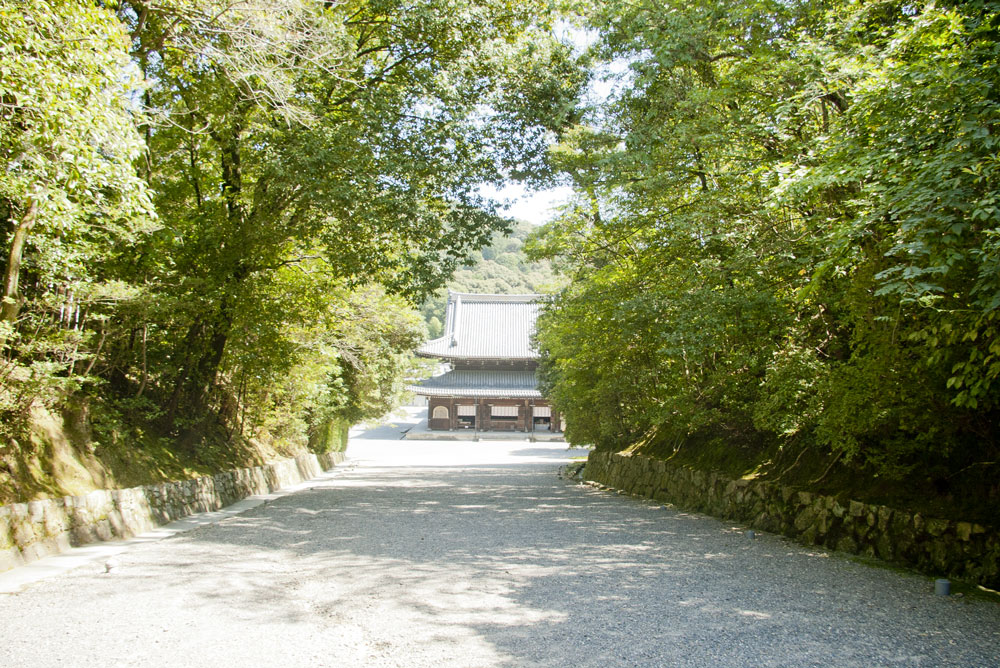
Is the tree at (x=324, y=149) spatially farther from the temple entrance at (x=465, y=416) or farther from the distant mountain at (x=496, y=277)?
the distant mountain at (x=496, y=277)

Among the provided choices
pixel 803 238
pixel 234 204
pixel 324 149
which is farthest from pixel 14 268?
pixel 803 238

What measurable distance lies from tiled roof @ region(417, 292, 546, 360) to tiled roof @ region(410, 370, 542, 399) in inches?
42.6

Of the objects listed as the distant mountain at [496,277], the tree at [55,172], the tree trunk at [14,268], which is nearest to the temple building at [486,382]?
the distant mountain at [496,277]

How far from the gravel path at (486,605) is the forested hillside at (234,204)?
170 centimetres

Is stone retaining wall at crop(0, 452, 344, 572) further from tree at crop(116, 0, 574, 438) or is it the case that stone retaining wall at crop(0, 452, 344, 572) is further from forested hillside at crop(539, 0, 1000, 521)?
forested hillside at crop(539, 0, 1000, 521)

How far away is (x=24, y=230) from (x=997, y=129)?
247 inches

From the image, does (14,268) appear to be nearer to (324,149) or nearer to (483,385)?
(324,149)

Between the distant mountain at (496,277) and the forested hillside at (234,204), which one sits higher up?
the distant mountain at (496,277)

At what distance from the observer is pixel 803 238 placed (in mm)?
5914

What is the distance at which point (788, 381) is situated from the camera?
5.88m

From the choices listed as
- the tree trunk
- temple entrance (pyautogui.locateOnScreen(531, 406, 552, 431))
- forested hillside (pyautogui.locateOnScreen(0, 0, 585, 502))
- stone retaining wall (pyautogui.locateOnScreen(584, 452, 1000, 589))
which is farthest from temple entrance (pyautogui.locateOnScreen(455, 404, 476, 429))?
the tree trunk

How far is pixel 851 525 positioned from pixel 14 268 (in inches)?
276

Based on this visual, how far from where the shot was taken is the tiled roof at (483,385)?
33.3m

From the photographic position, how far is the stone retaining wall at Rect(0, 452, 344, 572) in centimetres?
482
